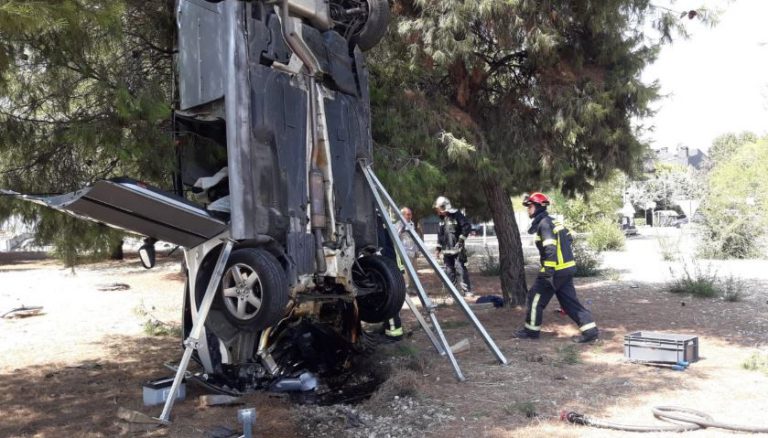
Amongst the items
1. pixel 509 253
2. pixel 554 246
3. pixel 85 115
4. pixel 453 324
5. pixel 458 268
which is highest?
pixel 85 115

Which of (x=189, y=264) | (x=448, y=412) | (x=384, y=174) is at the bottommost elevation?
(x=448, y=412)

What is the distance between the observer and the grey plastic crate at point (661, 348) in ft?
21.5

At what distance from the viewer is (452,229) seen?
41.0ft

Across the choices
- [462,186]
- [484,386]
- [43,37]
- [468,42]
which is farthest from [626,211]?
[43,37]

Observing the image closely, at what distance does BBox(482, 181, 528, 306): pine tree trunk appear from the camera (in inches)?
420

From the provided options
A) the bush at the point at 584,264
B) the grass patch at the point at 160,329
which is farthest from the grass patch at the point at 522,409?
the bush at the point at 584,264

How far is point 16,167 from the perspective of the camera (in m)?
5.89

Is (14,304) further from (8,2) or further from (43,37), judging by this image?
(8,2)

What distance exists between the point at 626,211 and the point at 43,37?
3681 cm

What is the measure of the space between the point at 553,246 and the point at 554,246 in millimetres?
12

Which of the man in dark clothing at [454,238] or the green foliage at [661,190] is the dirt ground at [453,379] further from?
the green foliage at [661,190]

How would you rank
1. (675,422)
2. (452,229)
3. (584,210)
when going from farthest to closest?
1. (584,210)
2. (452,229)
3. (675,422)

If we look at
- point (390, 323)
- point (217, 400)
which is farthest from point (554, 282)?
point (217, 400)

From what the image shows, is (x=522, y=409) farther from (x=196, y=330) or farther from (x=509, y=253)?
(x=509, y=253)
